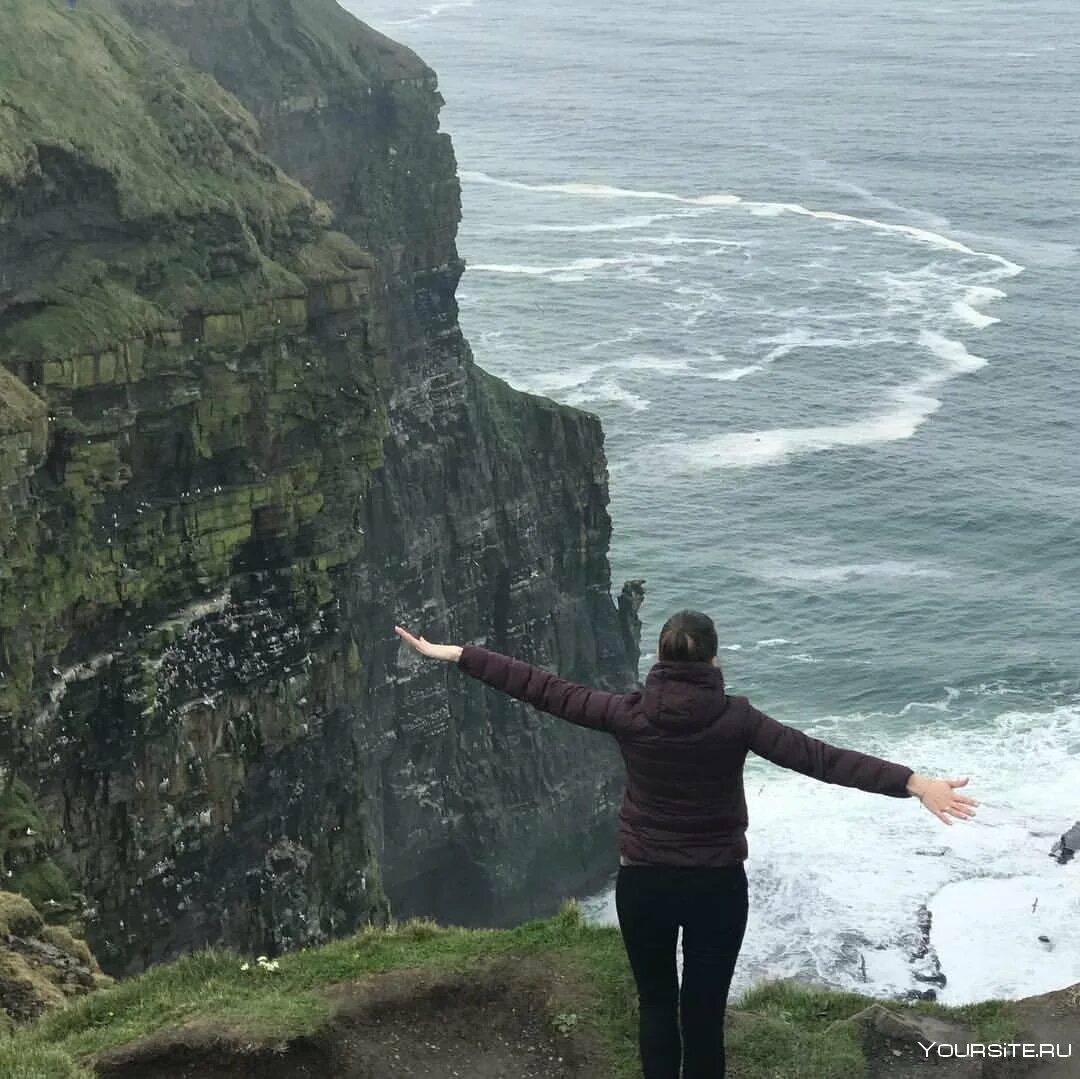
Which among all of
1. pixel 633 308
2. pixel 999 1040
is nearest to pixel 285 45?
pixel 999 1040

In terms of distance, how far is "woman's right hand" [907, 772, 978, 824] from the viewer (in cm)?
1364

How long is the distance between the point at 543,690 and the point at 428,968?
201 inches

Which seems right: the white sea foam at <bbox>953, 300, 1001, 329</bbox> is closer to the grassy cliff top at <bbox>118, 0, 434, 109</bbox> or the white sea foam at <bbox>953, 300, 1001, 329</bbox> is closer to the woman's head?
the grassy cliff top at <bbox>118, 0, 434, 109</bbox>

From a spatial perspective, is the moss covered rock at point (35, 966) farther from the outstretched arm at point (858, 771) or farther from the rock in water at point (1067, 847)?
the rock in water at point (1067, 847)

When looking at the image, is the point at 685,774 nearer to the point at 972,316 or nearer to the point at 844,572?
the point at 844,572

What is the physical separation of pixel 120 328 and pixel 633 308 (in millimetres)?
88092

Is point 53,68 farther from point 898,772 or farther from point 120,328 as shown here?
point 898,772

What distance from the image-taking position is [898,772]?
1372cm

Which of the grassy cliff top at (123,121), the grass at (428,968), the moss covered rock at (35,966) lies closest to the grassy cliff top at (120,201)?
the grassy cliff top at (123,121)

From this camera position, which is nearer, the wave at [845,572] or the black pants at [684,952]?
the black pants at [684,952]

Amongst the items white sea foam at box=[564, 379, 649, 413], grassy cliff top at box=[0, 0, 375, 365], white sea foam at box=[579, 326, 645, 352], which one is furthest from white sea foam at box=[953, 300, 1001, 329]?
grassy cliff top at box=[0, 0, 375, 365]

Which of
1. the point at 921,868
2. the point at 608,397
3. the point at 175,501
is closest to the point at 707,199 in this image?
the point at 608,397

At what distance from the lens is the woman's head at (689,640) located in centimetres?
1426

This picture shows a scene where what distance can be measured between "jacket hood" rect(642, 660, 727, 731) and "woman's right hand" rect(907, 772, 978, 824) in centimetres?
153
